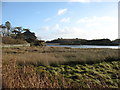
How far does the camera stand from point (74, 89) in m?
3.27

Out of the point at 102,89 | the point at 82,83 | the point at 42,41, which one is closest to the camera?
the point at 102,89

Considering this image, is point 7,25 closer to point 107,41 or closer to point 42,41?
point 42,41

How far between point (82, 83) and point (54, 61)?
274 cm

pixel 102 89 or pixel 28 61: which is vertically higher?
pixel 28 61

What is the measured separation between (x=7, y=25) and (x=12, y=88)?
50185 millimetres

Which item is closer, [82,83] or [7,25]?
[82,83]

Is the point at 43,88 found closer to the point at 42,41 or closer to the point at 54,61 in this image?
the point at 54,61

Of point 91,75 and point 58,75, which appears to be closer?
point 58,75

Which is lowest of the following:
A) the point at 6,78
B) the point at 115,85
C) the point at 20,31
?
the point at 115,85

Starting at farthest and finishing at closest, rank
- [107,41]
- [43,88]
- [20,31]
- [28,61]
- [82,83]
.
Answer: [20,31]
[107,41]
[28,61]
[82,83]
[43,88]

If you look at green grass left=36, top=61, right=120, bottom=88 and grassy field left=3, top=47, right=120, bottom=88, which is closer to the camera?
grassy field left=3, top=47, right=120, bottom=88

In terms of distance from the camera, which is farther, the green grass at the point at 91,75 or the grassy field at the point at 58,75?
the green grass at the point at 91,75

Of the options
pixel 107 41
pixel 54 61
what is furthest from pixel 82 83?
pixel 107 41

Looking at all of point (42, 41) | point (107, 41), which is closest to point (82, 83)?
point (42, 41)
